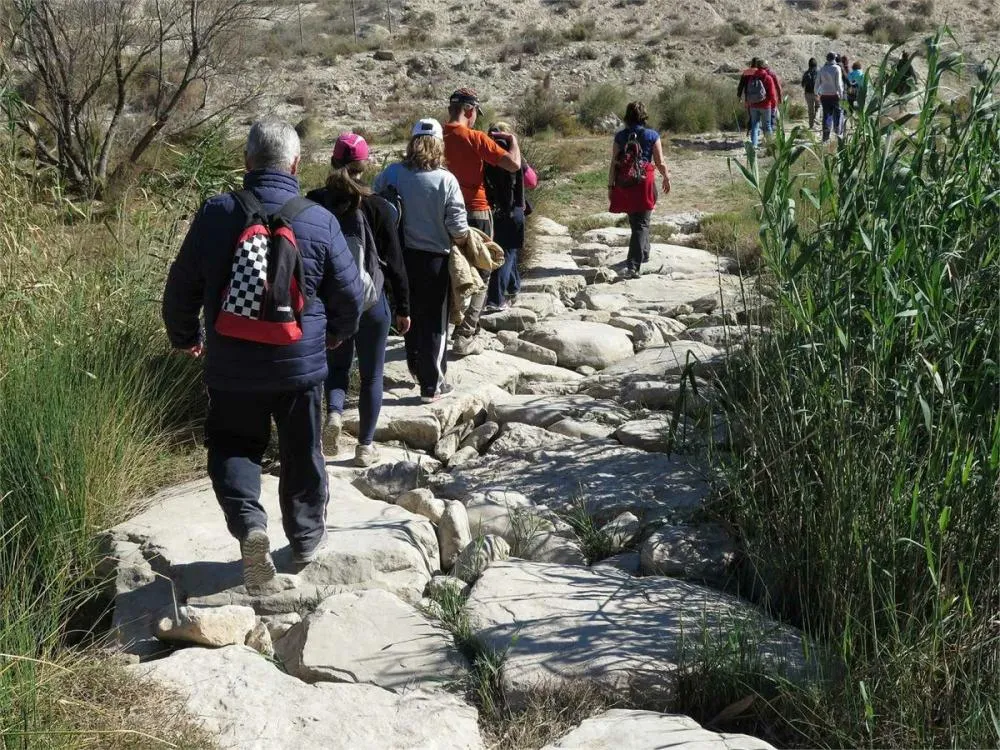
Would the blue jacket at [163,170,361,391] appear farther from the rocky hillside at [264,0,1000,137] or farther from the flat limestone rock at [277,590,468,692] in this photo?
the rocky hillside at [264,0,1000,137]

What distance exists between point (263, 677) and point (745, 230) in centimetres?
822

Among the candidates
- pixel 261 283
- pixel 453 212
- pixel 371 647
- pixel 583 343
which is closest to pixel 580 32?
pixel 583 343

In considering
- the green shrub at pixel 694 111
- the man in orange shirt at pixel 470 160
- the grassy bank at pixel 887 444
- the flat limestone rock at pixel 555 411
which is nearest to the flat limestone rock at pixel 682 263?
the man in orange shirt at pixel 470 160

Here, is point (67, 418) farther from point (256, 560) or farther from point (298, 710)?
point (298, 710)

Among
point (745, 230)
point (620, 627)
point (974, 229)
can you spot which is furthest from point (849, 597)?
point (745, 230)

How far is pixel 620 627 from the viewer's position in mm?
3699

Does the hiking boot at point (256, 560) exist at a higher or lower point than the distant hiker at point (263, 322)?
lower

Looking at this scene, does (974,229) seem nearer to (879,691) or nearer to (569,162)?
(879,691)

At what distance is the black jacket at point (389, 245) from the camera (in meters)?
5.45

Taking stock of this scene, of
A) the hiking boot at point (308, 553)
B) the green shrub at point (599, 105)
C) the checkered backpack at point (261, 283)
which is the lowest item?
the hiking boot at point (308, 553)

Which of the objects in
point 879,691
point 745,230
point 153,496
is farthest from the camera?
point 745,230

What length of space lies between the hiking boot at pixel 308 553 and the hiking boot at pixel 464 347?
3148mm

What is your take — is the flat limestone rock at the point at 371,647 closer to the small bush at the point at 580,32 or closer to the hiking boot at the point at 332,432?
the hiking boot at the point at 332,432

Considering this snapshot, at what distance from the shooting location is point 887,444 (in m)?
3.71
